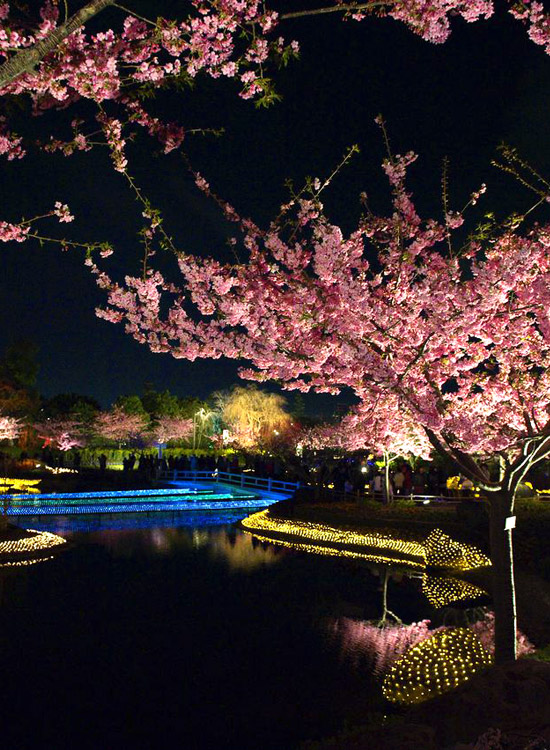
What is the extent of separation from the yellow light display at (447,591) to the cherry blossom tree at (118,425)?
1845 inches

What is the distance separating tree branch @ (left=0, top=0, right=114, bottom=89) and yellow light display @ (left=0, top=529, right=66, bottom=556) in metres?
15.2

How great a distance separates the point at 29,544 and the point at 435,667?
12.7 m

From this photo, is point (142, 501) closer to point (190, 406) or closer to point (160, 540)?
point (160, 540)

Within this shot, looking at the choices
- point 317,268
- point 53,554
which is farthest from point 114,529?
point 317,268

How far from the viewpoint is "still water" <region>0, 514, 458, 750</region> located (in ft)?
22.3

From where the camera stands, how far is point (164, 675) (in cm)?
825

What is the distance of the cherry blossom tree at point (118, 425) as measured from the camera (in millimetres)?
58000

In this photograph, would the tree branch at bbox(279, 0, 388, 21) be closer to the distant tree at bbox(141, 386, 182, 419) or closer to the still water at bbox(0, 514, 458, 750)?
the still water at bbox(0, 514, 458, 750)

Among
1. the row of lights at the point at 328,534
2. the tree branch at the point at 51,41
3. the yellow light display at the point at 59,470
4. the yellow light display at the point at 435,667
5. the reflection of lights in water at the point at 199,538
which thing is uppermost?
the tree branch at the point at 51,41

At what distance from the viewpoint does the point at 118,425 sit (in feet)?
195

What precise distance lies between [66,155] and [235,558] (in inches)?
532

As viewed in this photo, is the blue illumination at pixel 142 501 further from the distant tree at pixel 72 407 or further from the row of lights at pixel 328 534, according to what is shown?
the distant tree at pixel 72 407

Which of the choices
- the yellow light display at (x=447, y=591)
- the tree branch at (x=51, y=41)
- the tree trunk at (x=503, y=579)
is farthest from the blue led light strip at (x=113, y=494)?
the tree branch at (x=51, y=41)

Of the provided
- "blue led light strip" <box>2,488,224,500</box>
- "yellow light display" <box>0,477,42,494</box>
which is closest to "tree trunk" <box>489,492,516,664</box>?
"blue led light strip" <box>2,488,224,500</box>
